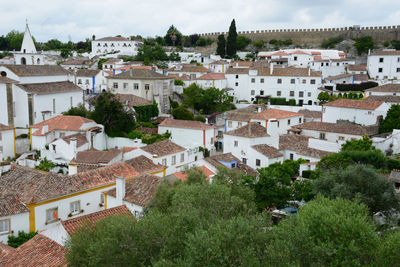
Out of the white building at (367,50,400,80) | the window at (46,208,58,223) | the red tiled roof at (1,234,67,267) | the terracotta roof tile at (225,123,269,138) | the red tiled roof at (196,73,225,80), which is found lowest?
the window at (46,208,58,223)

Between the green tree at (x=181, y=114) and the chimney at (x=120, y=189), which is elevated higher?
the green tree at (x=181, y=114)

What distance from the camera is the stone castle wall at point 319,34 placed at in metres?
74.4

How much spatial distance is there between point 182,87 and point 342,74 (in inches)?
909

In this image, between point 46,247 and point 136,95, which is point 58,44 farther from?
point 46,247

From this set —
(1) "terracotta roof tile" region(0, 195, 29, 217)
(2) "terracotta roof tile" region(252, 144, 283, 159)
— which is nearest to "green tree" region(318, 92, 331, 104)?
(2) "terracotta roof tile" region(252, 144, 283, 159)

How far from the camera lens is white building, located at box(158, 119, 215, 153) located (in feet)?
103

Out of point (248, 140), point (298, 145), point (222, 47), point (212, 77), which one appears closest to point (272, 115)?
point (298, 145)

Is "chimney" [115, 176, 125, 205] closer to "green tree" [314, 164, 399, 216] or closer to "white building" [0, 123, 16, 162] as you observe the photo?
"green tree" [314, 164, 399, 216]

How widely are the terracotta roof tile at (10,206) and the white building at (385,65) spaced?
1922 inches

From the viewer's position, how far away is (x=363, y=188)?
1723 cm

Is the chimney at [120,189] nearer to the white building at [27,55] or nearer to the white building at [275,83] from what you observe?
the white building at [27,55]

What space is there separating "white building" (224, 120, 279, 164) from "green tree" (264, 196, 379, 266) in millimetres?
18182

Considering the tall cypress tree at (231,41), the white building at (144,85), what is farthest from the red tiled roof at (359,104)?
the tall cypress tree at (231,41)

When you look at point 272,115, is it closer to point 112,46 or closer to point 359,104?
point 359,104
